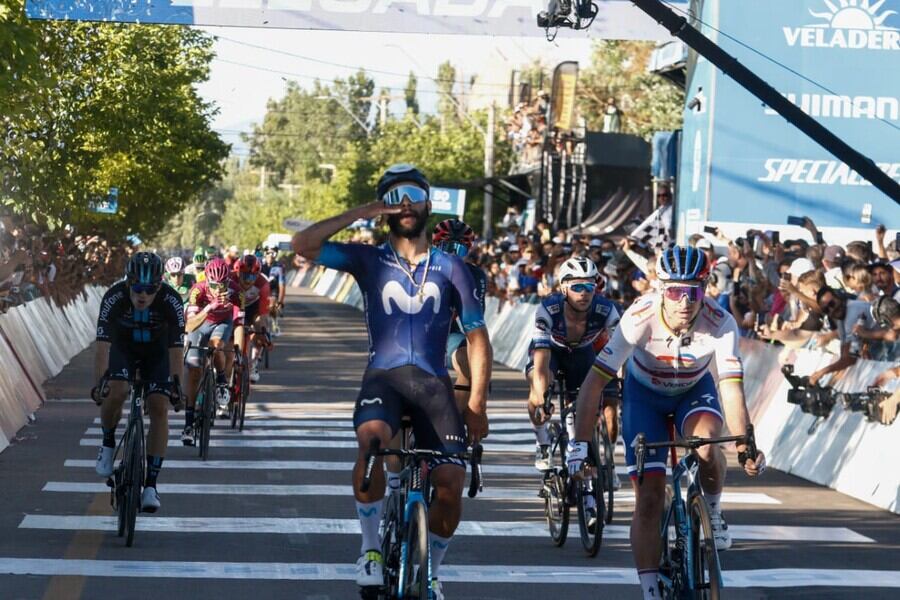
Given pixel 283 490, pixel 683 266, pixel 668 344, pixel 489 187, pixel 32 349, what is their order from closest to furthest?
pixel 683 266
pixel 668 344
pixel 283 490
pixel 32 349
pixel 489 187

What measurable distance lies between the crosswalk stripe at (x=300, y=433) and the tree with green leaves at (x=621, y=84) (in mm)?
47047

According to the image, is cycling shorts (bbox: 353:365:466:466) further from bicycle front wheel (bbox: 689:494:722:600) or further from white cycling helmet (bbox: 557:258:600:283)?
white cycling helmet (bbox: 557:258:600:283)

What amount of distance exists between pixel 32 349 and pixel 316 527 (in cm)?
1323

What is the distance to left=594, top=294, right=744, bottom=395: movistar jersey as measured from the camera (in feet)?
29.9

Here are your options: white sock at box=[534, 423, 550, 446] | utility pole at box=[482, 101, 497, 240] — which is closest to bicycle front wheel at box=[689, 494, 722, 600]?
white sock at box=[534, 423, 550, 446]

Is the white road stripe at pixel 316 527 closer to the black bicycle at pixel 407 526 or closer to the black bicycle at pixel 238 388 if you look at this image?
the black bicycle at pixel 407 526

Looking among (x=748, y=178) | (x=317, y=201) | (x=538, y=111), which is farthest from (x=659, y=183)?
(x=317, y=201)

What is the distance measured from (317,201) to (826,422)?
4569 inches

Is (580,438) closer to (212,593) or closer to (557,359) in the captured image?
(212,593)

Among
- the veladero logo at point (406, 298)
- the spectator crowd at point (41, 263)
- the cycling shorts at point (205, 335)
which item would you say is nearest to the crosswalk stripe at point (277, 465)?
the cycling shorts at point (205, 335)

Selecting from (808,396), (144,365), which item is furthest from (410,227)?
(808,396)

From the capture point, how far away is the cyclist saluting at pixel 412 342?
850 cm

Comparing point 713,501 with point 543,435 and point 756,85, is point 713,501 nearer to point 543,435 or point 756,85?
point 543,435

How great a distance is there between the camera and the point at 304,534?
40.1 feet
